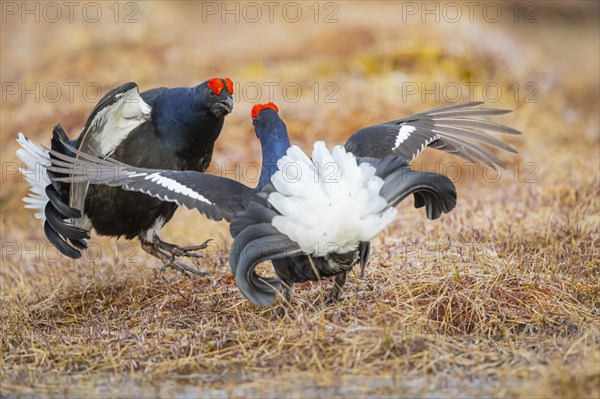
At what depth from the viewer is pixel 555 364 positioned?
3312 mm

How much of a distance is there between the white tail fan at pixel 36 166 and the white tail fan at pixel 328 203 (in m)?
Answer: 2.22

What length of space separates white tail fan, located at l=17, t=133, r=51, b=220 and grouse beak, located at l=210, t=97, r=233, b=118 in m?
1.13

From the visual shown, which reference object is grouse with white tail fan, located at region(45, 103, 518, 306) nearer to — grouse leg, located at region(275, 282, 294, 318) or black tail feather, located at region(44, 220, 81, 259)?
grouse leg, located at region(275, 282, 294, 318)

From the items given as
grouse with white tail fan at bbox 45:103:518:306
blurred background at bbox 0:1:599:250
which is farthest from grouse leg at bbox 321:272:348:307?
blurred background at bbox 0:1:599:250

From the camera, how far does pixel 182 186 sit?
13.4 ft

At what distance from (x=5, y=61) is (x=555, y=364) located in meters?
13.9

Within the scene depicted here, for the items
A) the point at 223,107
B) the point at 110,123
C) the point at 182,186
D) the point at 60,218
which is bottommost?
the point at 60,218

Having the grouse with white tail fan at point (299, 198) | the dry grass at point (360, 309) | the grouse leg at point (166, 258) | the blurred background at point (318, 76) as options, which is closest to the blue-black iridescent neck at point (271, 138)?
the grouse with white tail fan at point (299, 198)

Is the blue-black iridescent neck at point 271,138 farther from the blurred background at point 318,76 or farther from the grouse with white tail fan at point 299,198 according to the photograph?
the blurred background at point 318,76

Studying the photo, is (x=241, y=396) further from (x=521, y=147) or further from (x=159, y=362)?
(x=521, y=147)

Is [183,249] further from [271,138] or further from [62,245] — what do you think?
[271,138]

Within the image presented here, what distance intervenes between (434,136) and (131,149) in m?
1.92

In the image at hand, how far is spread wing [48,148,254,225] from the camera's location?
3984mm

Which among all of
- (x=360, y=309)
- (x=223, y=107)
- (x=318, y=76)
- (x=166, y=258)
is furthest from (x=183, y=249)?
(x=318, y=76)
